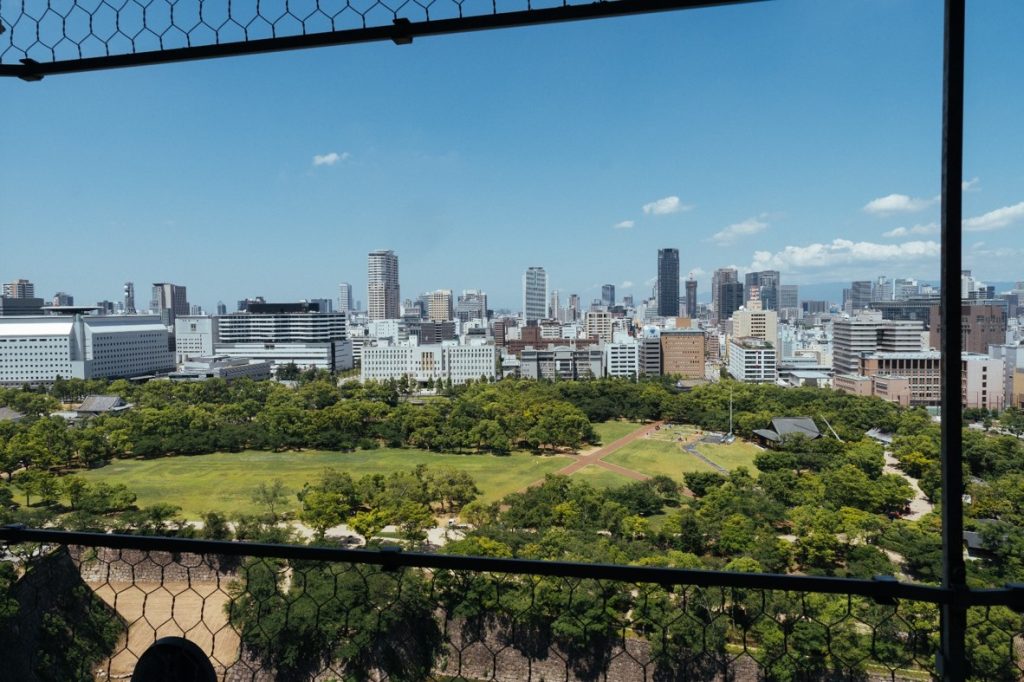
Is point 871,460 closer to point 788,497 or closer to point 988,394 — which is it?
point 788,497

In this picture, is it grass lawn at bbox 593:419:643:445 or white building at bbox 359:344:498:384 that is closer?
grass lawn at bbox 593:419:643:445

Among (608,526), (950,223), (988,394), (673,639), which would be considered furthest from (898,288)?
(950,223)

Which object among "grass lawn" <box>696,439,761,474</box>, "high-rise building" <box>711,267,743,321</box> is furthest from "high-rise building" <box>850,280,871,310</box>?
"grass lawn" <box>696,439,761,474</box>

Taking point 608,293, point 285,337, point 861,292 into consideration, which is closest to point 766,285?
point 861,292

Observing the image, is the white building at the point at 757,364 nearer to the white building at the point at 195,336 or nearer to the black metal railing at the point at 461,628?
the black metal railing at the point at 461,628

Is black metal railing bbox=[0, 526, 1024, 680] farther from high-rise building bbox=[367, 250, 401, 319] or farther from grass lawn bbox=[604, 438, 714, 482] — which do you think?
high-rise building bbox=[367, 250, 401, 319]

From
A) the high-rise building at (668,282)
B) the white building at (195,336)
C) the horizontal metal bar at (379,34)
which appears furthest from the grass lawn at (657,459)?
the high-rise building at (668,282)
